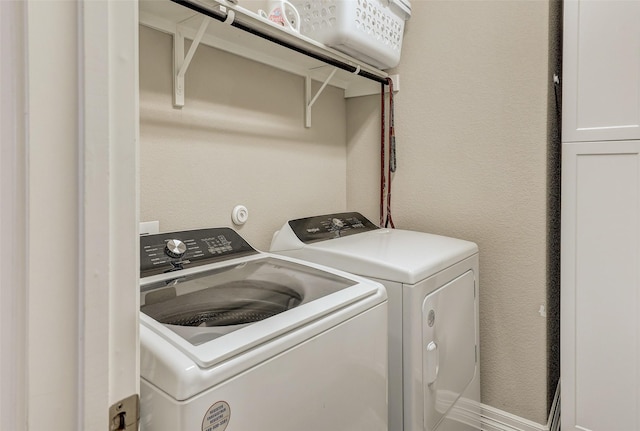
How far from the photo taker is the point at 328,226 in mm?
1971

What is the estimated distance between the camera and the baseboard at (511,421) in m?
1.87

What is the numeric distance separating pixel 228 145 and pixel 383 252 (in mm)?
837

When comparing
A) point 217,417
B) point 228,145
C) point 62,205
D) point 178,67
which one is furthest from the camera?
point 228,145

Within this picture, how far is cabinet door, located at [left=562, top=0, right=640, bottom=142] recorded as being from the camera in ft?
5.04

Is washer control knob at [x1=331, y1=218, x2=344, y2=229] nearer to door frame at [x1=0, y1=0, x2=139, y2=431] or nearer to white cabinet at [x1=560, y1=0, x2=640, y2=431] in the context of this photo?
white cabinet at [x1=560, y1=0, x2=640, y2=431]

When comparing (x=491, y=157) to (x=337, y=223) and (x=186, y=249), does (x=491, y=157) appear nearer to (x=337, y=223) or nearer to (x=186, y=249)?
(x=337, y=223)

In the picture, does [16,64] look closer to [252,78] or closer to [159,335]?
[159,335]

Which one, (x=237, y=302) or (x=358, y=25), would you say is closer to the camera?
(x=237, y=302)

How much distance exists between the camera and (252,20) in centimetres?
148

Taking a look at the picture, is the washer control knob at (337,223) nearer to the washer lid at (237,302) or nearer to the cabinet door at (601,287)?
the washer lid at (237,302)

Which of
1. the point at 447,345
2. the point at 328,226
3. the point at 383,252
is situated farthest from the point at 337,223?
the point at 447,345

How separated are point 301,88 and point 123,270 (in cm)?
181

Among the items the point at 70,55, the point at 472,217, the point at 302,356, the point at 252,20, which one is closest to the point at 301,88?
the point at 252,20

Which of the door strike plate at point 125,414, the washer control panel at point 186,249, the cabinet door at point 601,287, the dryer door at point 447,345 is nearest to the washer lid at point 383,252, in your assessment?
the dryer door at point 447,345
